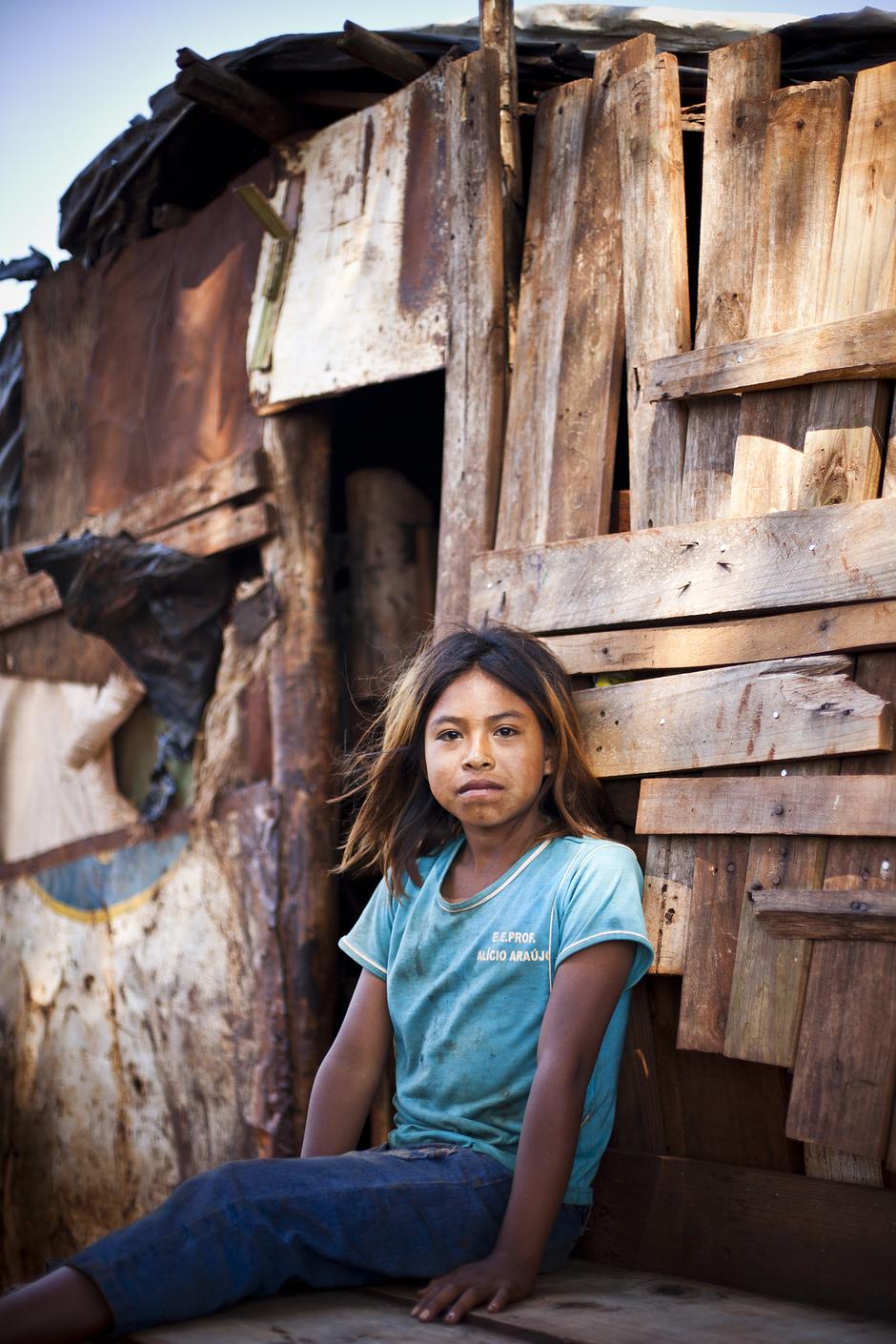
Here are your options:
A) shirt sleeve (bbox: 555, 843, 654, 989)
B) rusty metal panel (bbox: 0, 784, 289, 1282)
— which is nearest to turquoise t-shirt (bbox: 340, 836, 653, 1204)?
shirt sleeve (bbox: 555, 843, 654, 989)

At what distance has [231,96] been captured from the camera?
12.3ft

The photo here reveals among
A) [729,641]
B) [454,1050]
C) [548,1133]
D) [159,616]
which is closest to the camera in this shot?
[548,1133]

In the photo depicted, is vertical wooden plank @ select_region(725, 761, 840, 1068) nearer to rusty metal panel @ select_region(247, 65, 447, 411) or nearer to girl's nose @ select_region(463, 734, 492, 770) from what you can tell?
girl's nose @ select_region(463, 734, 492, 770)

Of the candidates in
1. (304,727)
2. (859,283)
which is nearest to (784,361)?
(859,283)

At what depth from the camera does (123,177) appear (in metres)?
4.39

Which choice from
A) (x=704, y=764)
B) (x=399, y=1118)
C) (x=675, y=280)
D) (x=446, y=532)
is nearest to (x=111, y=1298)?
(x=399, y=1118)

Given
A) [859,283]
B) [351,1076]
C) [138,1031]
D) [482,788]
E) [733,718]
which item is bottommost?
[138,1031]

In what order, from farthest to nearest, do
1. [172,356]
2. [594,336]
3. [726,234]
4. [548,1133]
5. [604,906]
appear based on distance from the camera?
[172,356] → [594,336] → [726,234] → [604,906] → [548,1133]

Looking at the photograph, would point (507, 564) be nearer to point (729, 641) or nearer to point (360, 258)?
point (729, 641)

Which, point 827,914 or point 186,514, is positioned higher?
point 186,514

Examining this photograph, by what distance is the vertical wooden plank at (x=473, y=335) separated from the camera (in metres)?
3.25

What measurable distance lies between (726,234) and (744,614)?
0.84 meters

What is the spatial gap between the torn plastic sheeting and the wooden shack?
79mm

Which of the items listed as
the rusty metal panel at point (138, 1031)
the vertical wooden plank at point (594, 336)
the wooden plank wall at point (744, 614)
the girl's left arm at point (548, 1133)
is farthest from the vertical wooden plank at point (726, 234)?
the rusty metal panel at point (138, 1031)
